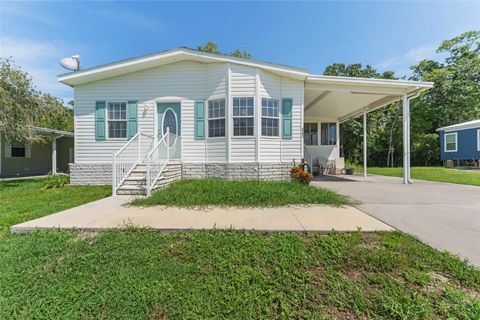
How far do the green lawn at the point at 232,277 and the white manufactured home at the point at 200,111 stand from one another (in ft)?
16.4

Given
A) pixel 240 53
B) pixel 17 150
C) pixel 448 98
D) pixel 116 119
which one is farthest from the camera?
pixel 240 53

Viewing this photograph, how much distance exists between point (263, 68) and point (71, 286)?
787cm

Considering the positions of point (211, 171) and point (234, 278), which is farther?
point (211, 171)

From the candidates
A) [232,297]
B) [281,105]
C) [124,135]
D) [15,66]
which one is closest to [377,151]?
[281,105]

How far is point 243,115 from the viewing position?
8234 mm

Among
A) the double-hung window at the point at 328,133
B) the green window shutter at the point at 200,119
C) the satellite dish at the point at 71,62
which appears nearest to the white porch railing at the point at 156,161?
the green window shutter at the point at 200,119

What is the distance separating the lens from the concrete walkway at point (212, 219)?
3.64m

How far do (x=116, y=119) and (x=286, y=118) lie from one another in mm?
6674

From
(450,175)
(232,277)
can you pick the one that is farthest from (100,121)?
(450,175)

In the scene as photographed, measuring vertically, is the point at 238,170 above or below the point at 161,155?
below

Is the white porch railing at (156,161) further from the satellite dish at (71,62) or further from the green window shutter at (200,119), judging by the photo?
the satellite dish at (71,62)

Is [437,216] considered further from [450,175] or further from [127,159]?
[450,175]

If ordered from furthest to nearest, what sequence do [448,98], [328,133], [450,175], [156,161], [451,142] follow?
[448,98] → [451,142] → [328,133] → [450,175] → [156,161]

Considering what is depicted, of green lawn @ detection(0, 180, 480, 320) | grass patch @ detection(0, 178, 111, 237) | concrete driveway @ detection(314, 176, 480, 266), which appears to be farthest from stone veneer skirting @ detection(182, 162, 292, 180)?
green lawn @ detection(0, 180, 480, 320)
